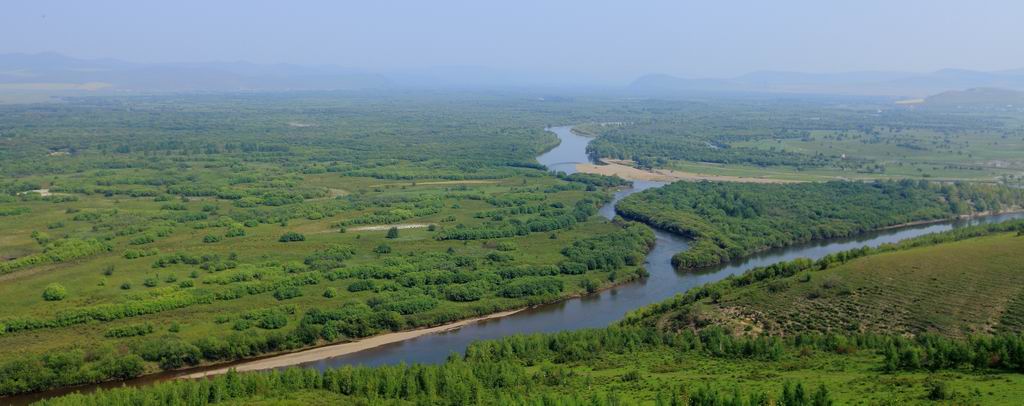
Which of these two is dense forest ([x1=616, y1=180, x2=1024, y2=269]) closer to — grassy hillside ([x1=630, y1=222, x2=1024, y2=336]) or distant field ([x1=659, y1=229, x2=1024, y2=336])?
grassy hillside ([x1=630, y1=222, x2=1024, y2=336])

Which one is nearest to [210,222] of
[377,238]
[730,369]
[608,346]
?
[377,238]

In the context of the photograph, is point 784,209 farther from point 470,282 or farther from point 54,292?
Answer: point 54,292

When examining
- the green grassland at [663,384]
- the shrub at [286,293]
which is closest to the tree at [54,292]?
the shrub at [286,293]

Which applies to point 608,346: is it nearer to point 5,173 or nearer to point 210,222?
point 210,222

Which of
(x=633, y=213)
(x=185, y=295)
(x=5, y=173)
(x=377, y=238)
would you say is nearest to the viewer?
(x=185, y=295)

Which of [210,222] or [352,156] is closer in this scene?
[210,222]

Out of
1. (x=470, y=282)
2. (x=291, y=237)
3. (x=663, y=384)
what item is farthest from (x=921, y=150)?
(x=663, y=384)
